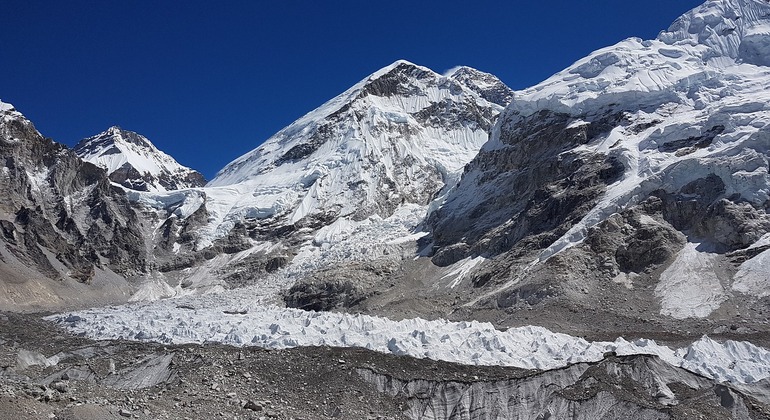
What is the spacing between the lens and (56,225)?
130m

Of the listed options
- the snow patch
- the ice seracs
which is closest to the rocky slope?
the snow patch

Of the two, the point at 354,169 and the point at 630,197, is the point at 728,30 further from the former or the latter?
the point at 354,169

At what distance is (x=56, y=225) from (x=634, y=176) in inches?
4188

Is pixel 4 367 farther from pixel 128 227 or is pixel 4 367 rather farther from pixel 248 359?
pixel 128 227

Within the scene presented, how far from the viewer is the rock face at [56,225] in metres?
103

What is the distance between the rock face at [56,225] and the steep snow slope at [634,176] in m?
60.8

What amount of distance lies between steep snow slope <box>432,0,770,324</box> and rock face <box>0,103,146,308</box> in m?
60.8

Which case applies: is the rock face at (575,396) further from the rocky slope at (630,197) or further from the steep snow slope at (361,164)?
the steep snow slope at (361,164)

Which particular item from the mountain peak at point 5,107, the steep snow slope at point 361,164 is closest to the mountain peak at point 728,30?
the steep snow slope at point 361,164

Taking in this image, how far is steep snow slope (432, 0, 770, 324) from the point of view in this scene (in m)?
71.1

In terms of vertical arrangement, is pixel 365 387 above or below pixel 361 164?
below

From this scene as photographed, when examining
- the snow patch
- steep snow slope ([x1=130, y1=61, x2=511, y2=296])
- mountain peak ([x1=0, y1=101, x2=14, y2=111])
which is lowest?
the snow patch

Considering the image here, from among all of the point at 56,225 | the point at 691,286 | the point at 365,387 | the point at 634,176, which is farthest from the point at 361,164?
the point at 365,387

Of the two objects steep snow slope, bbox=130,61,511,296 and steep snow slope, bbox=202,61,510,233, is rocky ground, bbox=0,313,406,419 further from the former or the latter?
steep snow slope, bbox=202,61,510,233
